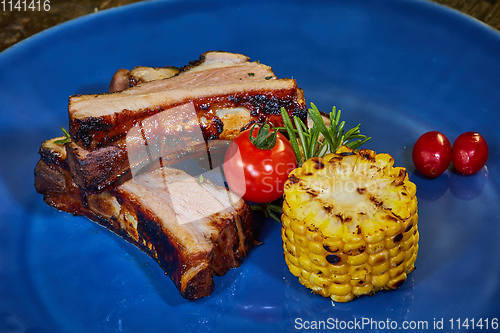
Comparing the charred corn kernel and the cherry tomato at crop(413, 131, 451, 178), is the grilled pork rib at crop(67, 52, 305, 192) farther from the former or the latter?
the cherry tomato at crop(413, 131, 451, 178)

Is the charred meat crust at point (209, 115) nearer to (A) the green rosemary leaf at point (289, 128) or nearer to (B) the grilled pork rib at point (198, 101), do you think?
(B) the grilled pork rib at point (198, 101)

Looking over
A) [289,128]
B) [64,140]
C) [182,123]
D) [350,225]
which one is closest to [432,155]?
[289,128]

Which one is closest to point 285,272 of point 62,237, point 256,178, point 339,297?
point 339,297

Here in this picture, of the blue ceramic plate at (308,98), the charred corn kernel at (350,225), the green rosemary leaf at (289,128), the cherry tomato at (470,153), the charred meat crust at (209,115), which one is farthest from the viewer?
the cherry tomato at (470,153)

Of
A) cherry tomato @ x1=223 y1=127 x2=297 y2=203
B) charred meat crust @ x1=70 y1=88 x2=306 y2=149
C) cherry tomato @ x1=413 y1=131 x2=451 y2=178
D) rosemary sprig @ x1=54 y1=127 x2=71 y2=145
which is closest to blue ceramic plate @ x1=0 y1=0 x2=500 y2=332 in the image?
cherry tomato @ x1=413 y1=131 x2=451 y2=178

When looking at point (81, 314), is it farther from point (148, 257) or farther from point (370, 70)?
point (370, 70)

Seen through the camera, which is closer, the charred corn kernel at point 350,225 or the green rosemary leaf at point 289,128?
the charred corn kernel at point 350,225

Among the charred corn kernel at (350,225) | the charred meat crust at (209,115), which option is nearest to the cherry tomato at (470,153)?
the charred corn kernel at (350,225)
